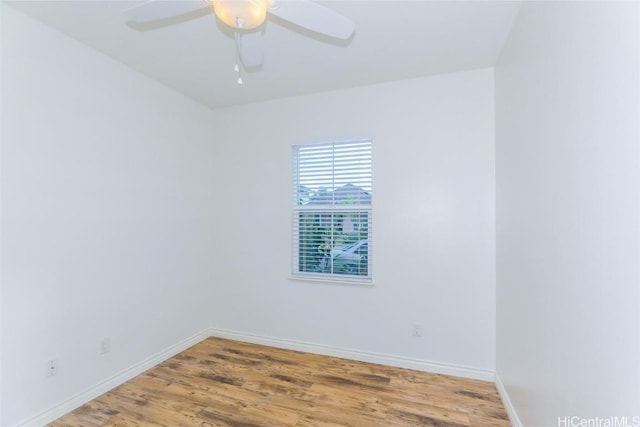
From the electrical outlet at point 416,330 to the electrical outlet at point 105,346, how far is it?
2.58 metres

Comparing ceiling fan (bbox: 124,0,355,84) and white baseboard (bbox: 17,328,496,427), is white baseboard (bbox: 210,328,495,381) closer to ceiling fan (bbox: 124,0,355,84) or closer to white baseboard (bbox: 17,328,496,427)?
white baseboard (bbox: 17,328,496,427)

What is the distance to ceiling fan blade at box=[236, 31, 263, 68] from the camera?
1661 millimetres

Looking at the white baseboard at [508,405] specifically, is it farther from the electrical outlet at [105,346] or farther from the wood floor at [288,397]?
the electrical outlet at [105,346]

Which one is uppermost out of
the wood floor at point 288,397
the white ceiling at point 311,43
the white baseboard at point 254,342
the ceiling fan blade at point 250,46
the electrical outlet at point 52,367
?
the white ceiling at point 311,43

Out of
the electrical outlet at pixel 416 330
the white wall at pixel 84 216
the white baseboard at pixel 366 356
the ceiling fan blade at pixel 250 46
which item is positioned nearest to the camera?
the ceiling fan blade at pixel 250 46

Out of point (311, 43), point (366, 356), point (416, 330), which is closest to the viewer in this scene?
point (311, 43)

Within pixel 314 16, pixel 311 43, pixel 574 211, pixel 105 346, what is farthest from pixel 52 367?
pixel 574 211

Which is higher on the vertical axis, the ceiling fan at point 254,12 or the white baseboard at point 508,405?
the ceiling fan at point 254,12

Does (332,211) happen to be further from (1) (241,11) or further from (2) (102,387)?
(2) (102,387)

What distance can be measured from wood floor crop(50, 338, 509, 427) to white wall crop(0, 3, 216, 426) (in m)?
0.35

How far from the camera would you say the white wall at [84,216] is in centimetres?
187

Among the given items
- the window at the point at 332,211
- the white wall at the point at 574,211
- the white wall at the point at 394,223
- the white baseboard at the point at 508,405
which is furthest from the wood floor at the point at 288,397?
the window at the point at 332,211

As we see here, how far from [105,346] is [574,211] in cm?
318

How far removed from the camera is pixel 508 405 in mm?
2084
